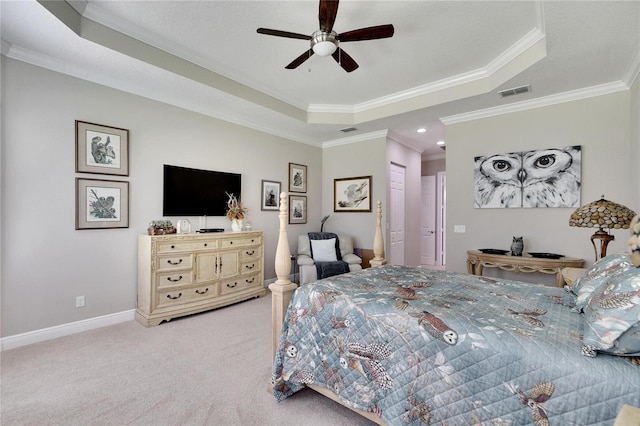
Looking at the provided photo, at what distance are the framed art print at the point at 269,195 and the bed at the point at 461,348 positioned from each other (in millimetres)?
2920

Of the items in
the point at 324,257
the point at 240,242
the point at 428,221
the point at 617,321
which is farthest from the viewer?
the point at 428,221

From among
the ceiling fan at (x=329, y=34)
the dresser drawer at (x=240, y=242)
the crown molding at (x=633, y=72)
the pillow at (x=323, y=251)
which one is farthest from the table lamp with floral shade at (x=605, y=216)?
the dresser drawer at (x=240, y=242)

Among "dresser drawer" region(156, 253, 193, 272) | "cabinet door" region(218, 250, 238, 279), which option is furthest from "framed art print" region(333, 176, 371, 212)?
"dresser drawer" region(156, 253, 193, 272)

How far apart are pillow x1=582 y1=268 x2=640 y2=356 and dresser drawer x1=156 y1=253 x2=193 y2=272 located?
11.7 feet

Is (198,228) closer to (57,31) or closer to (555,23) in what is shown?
(57,31)

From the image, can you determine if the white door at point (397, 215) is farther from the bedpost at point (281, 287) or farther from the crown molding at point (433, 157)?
the bedpost at point (281, 287)

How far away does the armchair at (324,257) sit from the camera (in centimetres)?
455

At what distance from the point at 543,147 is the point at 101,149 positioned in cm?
529

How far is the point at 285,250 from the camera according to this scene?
7.09 feet

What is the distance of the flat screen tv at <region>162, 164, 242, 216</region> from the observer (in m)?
3.80

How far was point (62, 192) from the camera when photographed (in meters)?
2.99

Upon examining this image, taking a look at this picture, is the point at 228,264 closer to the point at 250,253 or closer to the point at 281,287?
the point at 250,253

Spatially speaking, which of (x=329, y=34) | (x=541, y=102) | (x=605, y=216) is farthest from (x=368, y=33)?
(x=541, y=102)

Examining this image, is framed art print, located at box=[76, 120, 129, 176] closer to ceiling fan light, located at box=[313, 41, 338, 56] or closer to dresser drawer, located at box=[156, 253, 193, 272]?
dresser drawer, located at box=[156, 253, 193, 272]
